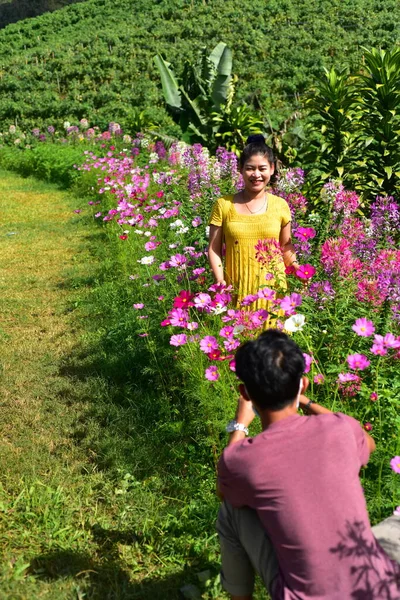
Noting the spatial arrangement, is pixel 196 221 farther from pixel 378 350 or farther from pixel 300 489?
pixel 300 489

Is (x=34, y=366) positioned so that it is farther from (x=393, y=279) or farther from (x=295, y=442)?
(x=295, y=442)

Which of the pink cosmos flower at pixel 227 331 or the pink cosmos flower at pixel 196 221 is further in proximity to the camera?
the pink cosmos flower at pixel 196 221

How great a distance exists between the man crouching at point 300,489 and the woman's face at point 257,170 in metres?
1.59

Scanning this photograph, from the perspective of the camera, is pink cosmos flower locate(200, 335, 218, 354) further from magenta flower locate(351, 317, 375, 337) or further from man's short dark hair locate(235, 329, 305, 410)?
man's short dark hair locate(235, 329, 305, 410)

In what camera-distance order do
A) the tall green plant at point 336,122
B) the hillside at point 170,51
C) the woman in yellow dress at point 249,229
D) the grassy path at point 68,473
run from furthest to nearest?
the hillside at point 170,51
the tall green plant at point 336,122
the woman in yellow dress at point 249,229
the grassy path at point 68,473

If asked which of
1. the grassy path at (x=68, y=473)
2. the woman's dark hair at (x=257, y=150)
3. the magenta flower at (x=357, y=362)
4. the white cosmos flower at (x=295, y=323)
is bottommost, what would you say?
the grassy path at (x=68, y=473)

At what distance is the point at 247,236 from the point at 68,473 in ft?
5.09

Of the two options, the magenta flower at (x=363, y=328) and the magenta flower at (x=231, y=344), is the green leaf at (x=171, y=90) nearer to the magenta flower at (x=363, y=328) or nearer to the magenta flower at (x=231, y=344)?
the magenta flower at (x=231, y=344)

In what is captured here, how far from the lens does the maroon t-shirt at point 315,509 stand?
148 centimetres

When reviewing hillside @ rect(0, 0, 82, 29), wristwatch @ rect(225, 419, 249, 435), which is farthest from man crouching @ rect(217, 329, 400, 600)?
hillside @ rect(0, 0, 82, 29)

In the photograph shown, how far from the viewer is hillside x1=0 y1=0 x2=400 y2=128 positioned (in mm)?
18312

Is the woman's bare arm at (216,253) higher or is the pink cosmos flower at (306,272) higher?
the pink cosmos flower at (306,272)

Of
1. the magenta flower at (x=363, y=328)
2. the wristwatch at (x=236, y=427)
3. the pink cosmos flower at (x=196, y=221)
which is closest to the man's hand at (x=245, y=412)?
the wristwatch at (x=236, y=427)

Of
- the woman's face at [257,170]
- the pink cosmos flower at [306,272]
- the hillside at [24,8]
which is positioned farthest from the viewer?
the hillside at [24,8]
